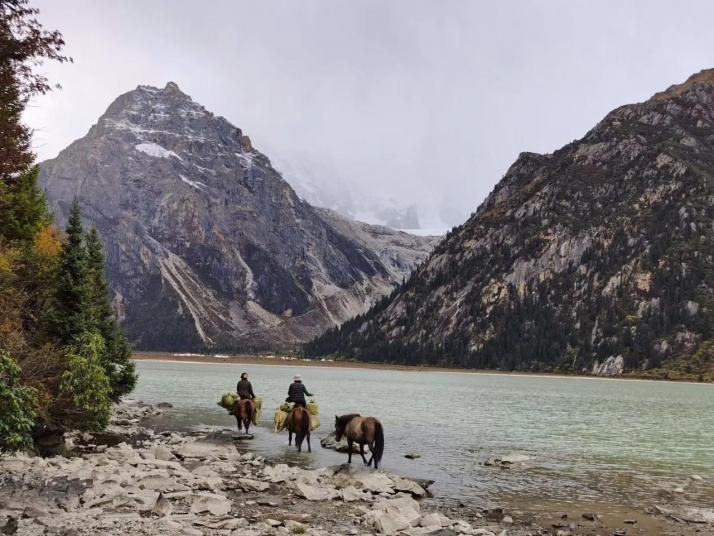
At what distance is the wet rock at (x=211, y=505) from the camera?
60.8 ft

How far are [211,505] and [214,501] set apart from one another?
0.98 ft

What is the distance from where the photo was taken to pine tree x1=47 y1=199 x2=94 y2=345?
110 feet

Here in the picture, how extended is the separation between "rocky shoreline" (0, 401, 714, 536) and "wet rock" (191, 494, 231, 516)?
0.11ft

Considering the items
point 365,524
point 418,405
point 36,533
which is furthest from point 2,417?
point 418,405

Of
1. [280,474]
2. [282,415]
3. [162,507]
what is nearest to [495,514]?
[280,474]

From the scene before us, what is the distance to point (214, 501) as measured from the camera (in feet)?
62.8

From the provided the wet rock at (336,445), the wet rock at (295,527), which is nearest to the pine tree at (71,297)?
the wet rock at (336,445)

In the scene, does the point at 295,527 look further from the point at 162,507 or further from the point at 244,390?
the point at 244,390

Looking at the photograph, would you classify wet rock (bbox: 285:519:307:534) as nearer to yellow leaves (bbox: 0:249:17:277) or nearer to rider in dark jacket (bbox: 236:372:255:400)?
yellow leaves (bbox: 0:249:17:277)

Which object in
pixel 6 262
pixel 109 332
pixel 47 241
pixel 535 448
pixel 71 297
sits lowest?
pixel 535 448

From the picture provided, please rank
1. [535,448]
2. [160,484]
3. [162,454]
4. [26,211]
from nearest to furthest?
[160,484], [162,454], [535,448], [26,211]

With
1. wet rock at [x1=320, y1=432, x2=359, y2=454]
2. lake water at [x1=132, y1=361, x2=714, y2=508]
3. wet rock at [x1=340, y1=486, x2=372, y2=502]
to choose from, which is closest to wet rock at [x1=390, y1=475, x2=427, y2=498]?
lake water at [x1=132, y1=361, x2=714, y2=508]

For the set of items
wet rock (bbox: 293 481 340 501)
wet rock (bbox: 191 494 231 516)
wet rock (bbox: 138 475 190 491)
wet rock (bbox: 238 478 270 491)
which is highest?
wet rock (bbox: 191 494 231 516)

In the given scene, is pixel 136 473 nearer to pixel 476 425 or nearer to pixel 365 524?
pixel 365 524
